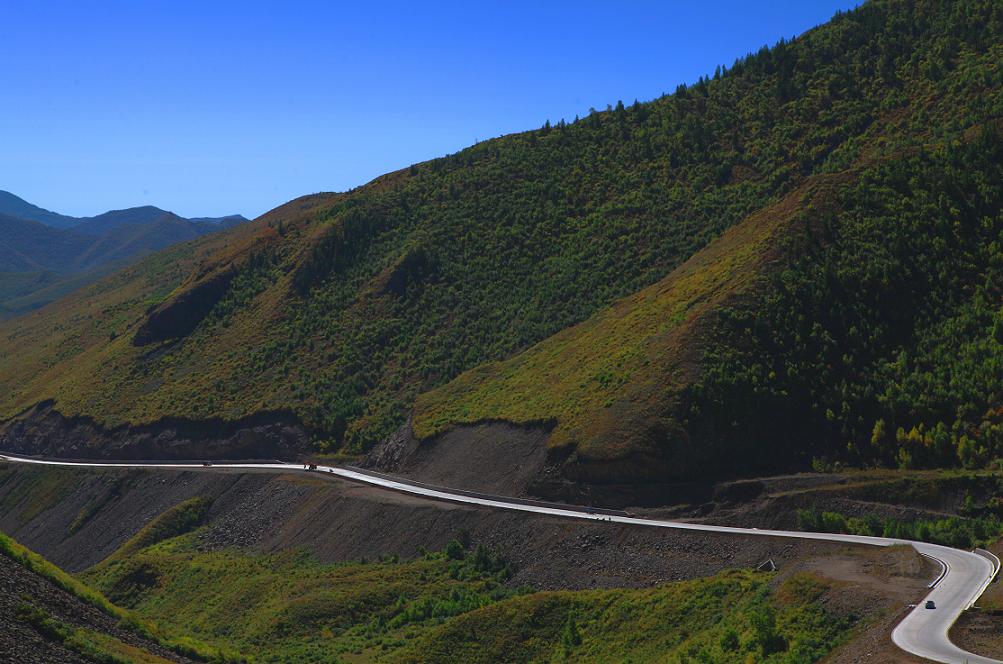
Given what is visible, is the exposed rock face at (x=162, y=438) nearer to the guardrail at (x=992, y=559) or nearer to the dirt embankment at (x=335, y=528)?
the dirt embankment at (x=335, y=528)

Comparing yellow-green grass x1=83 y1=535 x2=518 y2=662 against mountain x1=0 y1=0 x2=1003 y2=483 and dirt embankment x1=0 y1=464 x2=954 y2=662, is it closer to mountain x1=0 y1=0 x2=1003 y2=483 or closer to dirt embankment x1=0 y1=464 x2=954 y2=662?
dirt embankment x1=0 y1=464 x2=954 y2=662

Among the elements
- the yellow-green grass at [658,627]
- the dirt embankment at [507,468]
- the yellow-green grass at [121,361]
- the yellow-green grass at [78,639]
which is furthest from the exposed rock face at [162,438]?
the yellow-green grass at [78,639]

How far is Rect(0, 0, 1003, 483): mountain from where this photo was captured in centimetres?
4891

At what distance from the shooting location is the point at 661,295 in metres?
64.8

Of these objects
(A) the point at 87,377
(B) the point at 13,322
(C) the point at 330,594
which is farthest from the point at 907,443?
(B) the point at 13,322

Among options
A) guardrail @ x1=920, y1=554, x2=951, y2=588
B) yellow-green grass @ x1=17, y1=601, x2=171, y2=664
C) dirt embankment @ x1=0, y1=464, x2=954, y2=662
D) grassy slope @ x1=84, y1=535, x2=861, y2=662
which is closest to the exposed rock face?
dirt embankment @ x1=0, y1=464, x2=954, y2=662

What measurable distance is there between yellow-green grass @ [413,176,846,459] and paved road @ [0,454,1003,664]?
398 cm

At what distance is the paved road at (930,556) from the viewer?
24000mm

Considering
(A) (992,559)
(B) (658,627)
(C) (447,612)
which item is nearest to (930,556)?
(A) (992,559)

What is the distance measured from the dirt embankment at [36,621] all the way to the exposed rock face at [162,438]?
42.7 metres

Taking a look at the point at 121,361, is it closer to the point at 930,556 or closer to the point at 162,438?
the point at 162,438

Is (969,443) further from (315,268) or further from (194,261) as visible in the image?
(194,261)

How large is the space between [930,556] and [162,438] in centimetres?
6029

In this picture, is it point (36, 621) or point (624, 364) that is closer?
point (36, 621)
